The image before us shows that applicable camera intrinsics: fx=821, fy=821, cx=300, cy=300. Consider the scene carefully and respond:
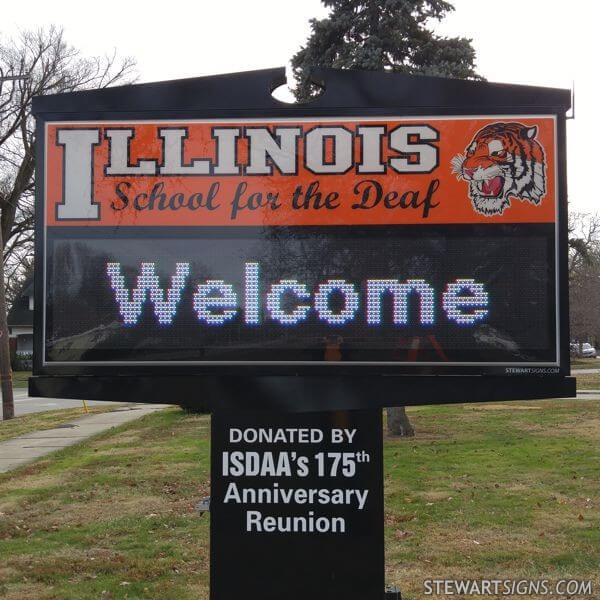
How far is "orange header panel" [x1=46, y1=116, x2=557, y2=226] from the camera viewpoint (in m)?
4.18

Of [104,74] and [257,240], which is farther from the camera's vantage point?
[104,74]

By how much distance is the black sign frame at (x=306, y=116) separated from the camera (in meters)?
4.14

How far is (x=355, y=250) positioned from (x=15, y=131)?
36436 millimetres

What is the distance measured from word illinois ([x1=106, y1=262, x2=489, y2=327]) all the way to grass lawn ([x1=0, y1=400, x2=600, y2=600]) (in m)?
2.58

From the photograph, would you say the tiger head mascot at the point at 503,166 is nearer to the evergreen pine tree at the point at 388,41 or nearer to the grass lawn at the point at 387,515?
the grass lawn at the point at 387,515

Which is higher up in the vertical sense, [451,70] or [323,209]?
[451,70]

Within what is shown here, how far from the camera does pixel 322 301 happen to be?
13.7ft

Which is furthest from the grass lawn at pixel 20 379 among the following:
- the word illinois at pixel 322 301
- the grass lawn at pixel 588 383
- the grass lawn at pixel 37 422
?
the word illinois at pixel 322 301

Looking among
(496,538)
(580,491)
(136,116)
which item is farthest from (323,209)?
(580,491)

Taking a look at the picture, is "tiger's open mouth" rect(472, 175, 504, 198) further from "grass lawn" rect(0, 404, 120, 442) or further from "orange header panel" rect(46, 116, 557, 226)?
"grass lawn" rect(0, 404, 120, 442)

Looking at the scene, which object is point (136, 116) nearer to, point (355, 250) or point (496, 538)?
point (355, 250)

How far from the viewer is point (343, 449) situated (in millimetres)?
4555

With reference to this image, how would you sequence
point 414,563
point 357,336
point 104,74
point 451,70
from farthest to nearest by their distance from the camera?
point 104,74 → point 451,70 → point 414,563 → point 357,336

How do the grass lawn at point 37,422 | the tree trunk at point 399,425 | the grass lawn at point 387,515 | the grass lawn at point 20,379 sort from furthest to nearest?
the grass lawn at point 20,379 < the grass lawn at point 37,422 < the tree trunk at point 399,425 < the grass lawn at point 387,515
